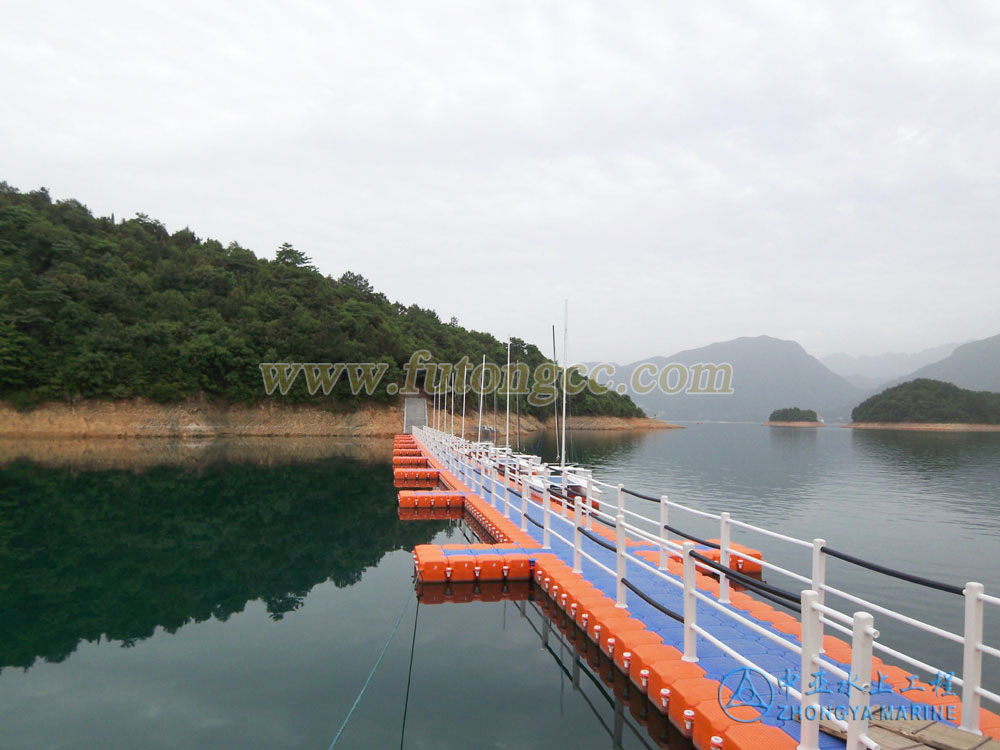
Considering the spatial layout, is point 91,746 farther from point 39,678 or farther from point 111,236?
point 111,236

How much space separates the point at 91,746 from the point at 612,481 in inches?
1105

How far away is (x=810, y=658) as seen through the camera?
4250 millimetres

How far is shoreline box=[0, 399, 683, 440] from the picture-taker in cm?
5231

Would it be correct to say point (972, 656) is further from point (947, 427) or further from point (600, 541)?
point (947, 427)

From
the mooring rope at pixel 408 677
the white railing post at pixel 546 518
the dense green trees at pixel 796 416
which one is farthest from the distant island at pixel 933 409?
the mooring rope at pixel 408 677

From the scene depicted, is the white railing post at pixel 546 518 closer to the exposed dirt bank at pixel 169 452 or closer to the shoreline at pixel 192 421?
the exposed dirt bank at pixel 169 452

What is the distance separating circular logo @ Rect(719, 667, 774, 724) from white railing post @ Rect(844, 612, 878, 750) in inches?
36.8

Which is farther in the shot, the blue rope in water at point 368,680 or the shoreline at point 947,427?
the shoreline at point 947,427

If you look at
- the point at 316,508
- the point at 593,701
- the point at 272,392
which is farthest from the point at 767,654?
the point at 272,392

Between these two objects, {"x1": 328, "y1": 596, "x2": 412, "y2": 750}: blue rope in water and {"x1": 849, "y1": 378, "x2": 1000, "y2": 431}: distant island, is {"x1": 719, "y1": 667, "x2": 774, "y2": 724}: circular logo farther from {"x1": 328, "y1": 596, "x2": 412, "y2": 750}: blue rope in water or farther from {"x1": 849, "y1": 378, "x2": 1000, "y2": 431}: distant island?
{"x1": 849, "y1": 378, "x2": 1000, "y2": 431}: distant island

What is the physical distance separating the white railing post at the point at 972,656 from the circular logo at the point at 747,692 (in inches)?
48.0

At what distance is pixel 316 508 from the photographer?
2061cm

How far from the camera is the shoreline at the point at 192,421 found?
172ft

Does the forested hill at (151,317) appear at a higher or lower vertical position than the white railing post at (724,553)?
higher
